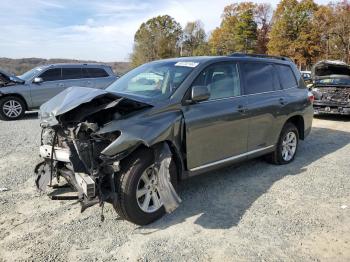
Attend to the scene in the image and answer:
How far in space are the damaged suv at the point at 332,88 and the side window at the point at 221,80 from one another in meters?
7.21

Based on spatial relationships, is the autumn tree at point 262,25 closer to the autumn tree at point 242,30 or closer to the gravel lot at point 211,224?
the autumn tree at point 242,30

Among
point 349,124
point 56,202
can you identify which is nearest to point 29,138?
point 56,202

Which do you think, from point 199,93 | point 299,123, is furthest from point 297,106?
point 199,93

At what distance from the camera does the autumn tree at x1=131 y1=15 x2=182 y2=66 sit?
203 ft

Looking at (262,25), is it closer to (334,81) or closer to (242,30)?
(242,30)

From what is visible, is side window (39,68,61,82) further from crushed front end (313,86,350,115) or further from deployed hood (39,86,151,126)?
deployed hood (39,86,151,126)

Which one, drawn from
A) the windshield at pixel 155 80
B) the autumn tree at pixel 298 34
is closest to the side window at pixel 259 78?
the windshield at pixel 155 80

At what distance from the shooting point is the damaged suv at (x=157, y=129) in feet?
11.9

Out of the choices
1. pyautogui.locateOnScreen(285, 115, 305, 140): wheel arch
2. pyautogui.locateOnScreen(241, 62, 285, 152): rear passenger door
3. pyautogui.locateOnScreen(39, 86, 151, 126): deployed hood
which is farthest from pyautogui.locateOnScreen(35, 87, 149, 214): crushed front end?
pyautogui.locateOnScreen(285, 115, 305, 140): wheel arch

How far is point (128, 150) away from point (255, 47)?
62.1m

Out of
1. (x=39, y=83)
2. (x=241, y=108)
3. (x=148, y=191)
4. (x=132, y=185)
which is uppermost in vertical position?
(x=39, y=83)

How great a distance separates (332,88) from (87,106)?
31.5 ft

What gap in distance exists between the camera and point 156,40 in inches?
2537

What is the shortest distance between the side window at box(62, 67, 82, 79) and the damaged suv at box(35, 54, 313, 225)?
7.96 m
